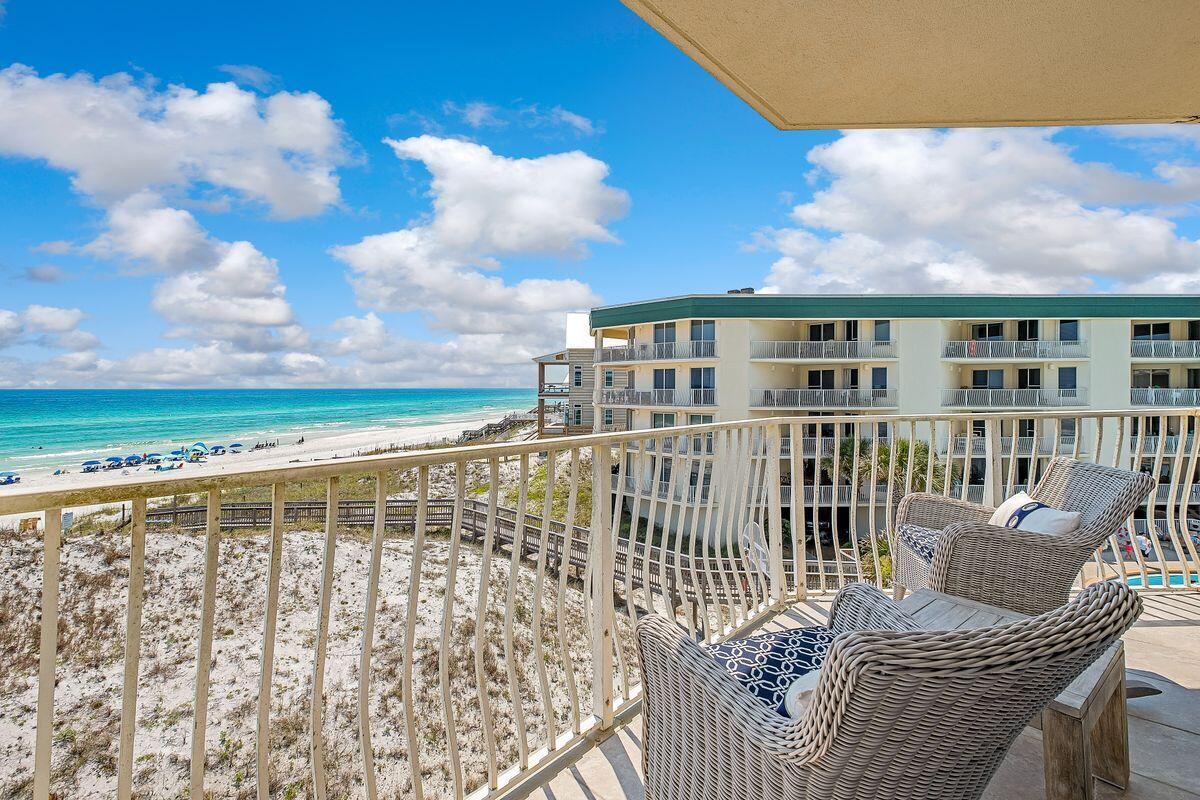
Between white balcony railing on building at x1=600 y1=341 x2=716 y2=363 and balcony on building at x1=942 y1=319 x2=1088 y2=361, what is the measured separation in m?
7.63

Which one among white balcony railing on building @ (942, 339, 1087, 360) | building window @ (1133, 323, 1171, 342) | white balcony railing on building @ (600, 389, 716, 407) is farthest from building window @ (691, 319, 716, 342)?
building window @ (1133, 323, 1171, 342)

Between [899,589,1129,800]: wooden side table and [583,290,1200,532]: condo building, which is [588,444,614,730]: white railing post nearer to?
[899,589,1129,800]: wooden side table

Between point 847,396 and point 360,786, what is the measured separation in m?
18.6

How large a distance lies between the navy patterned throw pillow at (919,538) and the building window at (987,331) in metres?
20.9

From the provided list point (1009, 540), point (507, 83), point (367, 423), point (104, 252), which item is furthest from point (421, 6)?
point (104, 252)

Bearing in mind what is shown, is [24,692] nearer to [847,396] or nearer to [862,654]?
[862,654]

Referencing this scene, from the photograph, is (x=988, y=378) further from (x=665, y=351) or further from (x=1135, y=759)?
(x=1135, y=759)

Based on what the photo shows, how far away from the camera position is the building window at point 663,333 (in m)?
21.0

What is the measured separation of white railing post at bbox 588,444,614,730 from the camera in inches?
79.9

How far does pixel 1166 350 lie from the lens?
783 inches

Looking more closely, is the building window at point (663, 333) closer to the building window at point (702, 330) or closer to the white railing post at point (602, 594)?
the building window at point (702, 330)

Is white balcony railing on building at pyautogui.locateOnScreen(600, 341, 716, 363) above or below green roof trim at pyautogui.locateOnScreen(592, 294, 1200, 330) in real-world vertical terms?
below

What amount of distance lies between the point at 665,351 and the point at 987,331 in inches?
428

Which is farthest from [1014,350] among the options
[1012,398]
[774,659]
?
[774,659]
